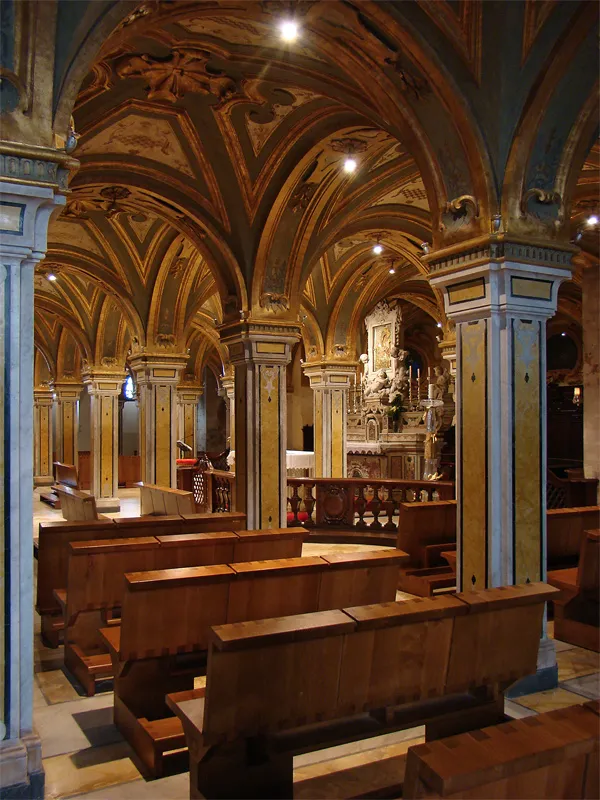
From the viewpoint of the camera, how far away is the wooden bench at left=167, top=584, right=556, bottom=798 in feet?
9.12

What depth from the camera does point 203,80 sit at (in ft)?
20.6

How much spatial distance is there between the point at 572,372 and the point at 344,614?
20325 millimetres

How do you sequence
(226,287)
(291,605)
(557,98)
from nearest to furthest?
1. (291,605)
2. (557,98)
3. (226,287)

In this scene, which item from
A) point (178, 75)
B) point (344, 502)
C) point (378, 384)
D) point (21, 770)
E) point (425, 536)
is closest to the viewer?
point (21, 770)

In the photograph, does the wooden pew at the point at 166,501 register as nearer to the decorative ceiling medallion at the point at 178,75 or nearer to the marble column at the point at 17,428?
the decorative ceiling medallion at the point at 178,75

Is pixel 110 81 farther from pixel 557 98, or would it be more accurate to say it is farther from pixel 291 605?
pixel 291 605

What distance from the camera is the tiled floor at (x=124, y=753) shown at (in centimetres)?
326

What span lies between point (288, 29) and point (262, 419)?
4.77 m

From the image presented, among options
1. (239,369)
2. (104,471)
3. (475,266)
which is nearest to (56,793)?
(475,266)

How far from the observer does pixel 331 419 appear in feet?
48.6

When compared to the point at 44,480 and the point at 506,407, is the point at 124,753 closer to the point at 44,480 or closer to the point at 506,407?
the point at 506,407

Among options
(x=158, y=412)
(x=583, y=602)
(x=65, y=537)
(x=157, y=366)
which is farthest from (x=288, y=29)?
(x=158, y=412)

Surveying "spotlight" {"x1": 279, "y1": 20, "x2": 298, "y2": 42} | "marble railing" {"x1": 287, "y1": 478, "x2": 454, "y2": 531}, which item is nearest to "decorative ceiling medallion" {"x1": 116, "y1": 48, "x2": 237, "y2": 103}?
"spotlight" {"x1": 279, "y1": 20, "x2": 298, "y2": 42}

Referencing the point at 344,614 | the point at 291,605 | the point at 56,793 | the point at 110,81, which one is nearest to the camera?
the point at 344,614
